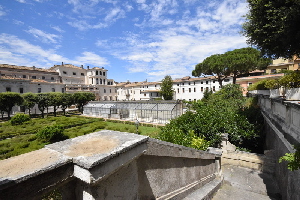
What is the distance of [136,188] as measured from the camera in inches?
91.0

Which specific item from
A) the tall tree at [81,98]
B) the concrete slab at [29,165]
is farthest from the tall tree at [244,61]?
the tall tree at [81,98]

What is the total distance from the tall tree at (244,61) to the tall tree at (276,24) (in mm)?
22309

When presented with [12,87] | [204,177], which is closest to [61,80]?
[12,87]

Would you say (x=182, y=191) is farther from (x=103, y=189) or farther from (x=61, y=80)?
(x=61, y=80)

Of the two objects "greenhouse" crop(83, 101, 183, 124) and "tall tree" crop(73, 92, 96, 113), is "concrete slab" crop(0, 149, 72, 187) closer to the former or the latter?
"greenhouse" crop(83, 101, 183, 124)

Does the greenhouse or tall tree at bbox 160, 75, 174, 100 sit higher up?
tall tree at bbox 160, 75, 174, 100

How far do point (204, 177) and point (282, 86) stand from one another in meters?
4.71

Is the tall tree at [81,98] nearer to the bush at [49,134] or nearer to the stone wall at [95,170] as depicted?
the bush at [49,134]

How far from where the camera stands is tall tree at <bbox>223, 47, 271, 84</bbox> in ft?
92.2

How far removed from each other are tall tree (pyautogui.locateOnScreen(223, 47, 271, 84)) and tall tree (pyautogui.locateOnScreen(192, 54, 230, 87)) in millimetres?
884

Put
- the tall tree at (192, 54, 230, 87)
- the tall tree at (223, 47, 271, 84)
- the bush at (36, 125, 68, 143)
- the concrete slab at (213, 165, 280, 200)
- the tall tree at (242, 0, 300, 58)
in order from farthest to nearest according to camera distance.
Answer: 1. the tall tree at (192, 54, 230, 87)
2. the tall tree at (223, 47, 271, 84)
3. the bush at (36, 125, 68, 143)
4. the tall tree at (242, 0, 300, 58)
5. the concrete slab at (213, 165, 280, 200)

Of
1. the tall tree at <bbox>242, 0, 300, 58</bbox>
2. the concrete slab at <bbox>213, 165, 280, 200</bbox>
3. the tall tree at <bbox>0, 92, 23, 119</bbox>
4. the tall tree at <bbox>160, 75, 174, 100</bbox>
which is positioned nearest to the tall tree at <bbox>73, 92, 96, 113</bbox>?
the tall tree at <bbox>0, 92, 23, 119</bbox>

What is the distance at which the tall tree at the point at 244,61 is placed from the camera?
28.1m

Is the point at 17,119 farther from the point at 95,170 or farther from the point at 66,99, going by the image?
the point at 95,170
